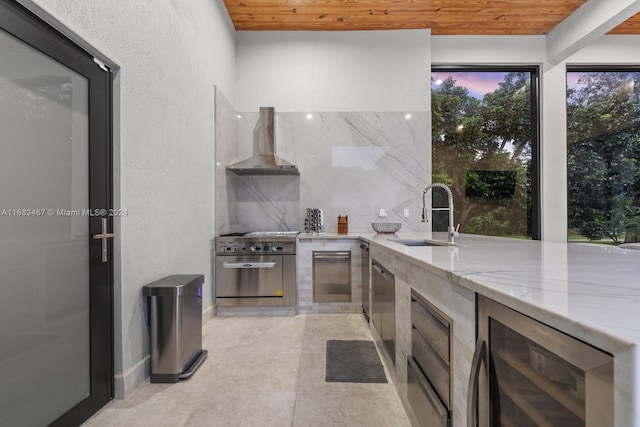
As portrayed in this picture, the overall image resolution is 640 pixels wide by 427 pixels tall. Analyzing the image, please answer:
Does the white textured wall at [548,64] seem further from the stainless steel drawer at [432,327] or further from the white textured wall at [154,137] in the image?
the stainless steel drawer at [432,327]

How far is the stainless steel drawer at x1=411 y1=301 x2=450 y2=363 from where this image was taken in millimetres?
1042

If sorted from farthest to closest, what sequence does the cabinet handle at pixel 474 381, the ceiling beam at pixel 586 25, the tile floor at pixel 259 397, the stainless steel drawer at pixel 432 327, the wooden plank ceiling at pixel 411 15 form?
the wooden plank ceiling at pixel 411 15, the ceiling beam at pixel 586 25, the tile floor at pixel 259 397, the stainless steel drawer at pixel 432 327, the cabinet handle at pixel 474 381

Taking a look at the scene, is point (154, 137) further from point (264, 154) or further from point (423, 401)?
point (423, 401)

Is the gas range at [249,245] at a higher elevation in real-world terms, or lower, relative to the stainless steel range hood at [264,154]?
lower

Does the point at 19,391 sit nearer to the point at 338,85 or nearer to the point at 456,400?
the point at 456,400

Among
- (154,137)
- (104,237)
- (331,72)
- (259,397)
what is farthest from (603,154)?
(104,237)

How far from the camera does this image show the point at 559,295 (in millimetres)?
624

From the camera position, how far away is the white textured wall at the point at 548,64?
3.78 m

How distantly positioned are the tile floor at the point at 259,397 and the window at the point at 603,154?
3.77 metres

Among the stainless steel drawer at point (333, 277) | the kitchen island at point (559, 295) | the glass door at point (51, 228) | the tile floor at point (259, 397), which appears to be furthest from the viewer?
the stainless steel drawer at point (333, 277)

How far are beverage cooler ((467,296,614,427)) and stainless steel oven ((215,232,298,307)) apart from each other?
247 cm

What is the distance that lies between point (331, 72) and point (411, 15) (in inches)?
45.5

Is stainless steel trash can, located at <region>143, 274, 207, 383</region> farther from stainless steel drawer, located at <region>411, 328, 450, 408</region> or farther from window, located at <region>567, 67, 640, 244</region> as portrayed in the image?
window, located at <region>567, 67, 640, 244</region>

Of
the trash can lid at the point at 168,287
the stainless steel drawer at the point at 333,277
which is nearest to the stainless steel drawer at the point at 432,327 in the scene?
the trash can lid at the point at 168,287
